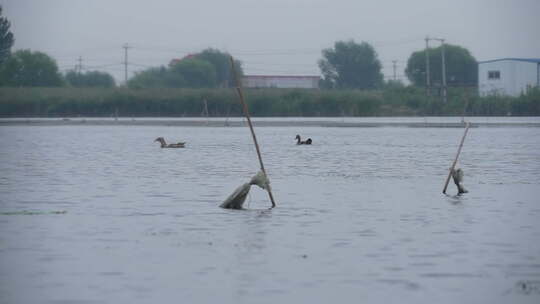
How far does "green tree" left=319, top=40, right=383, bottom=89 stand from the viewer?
148 m

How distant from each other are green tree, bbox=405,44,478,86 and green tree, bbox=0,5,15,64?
57.3 meters

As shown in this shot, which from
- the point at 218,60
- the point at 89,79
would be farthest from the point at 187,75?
the point at 89,79

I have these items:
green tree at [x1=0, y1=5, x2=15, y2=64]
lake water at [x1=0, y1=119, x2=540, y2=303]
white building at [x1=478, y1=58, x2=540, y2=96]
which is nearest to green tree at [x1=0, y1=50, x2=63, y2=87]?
green tree at [x1=0, y1=5, x2=15, y2=64]

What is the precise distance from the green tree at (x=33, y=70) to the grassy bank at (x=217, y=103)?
2422 cm

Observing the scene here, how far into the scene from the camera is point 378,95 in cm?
9650

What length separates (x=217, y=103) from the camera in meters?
93.3

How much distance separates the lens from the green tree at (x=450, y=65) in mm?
143625

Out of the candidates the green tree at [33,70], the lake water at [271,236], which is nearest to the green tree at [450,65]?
the green tree at [33,70]

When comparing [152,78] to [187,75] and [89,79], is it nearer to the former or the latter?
[187,75]

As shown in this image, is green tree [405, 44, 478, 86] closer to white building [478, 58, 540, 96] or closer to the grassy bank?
white building [478, 58, 540, 96]

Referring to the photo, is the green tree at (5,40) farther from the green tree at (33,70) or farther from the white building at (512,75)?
the white building at (512,75)

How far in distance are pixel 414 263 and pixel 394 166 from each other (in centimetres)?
1844

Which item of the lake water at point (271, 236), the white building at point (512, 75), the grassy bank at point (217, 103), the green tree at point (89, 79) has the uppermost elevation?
the green tree at point (89, 79)

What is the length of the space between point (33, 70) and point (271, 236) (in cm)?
11234
